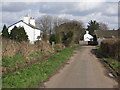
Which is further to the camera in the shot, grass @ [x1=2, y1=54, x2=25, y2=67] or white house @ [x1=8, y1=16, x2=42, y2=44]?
white house @ [x1=8, y1=16, x2=42, y2=44]


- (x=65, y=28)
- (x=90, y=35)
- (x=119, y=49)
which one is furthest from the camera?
(x=90, y=35)

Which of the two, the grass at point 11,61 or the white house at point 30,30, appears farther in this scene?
the white house at point 30,30

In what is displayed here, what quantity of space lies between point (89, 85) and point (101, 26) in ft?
335

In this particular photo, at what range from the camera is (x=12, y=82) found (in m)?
9.19

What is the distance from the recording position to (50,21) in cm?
6856

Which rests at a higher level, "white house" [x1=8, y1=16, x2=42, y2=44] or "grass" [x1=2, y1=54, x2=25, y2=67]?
"white house" [x1=8, y1=16, x2=42, y2=44]

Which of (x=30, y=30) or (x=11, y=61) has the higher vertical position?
(x=30, y=30)

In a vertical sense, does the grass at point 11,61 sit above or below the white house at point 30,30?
below

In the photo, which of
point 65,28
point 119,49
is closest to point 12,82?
point 119,49

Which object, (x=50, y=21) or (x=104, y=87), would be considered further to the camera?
(x=50, y=21)

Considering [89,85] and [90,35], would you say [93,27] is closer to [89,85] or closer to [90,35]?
[90,35]

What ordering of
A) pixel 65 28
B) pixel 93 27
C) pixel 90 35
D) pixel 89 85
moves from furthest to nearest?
pixel 93 27
pixel 90 35
pixel 65 28
pixel 89 85

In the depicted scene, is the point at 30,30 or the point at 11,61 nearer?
the point at 11,61

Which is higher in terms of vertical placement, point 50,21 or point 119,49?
point 50,21
